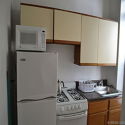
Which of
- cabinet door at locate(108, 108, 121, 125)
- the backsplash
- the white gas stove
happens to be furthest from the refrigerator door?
cabinet door at locate(108, 108, 121, 125)

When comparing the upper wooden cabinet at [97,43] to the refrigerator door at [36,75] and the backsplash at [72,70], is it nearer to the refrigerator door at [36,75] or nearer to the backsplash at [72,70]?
the backsplash at [72,70]

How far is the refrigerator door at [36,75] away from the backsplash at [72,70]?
75 cm

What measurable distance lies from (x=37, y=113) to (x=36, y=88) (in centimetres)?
34

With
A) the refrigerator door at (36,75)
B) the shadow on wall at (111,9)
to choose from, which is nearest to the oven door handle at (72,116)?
the refrigerator door at (36,75)

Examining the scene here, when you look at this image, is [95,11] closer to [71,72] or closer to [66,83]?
[71,72]

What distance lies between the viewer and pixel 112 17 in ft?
8.95

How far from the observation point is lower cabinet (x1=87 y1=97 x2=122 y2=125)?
2.06 meters

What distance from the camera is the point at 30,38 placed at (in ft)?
5.33

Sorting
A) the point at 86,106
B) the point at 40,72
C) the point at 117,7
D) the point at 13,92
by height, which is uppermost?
the point at 117,7

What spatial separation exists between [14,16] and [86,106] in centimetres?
189

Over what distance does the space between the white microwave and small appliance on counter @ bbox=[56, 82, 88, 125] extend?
2.88 feet

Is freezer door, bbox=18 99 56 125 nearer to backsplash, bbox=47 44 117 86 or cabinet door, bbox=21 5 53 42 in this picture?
backsplash, bbox=47 44 117 86

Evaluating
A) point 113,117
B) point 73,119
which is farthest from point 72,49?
point 113,117

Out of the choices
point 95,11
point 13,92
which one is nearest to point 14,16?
point 13,92
